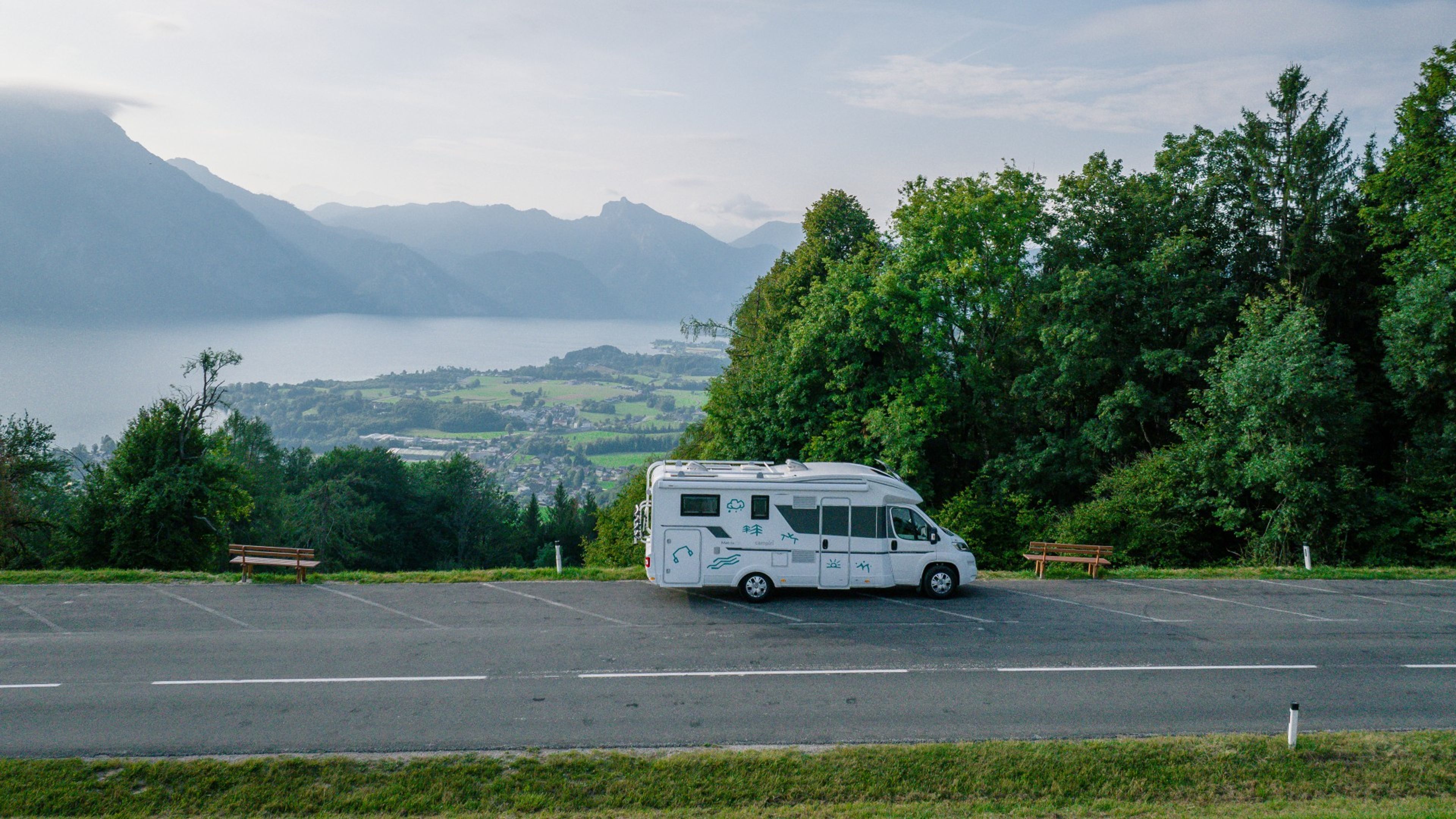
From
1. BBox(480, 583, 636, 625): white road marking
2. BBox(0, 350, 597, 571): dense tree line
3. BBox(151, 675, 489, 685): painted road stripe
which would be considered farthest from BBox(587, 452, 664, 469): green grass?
BBox(151, 675, 489, 685): painted road stripe

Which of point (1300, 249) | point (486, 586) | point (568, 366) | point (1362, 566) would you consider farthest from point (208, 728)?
point (568, 366)

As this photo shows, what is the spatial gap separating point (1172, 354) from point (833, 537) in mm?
16261

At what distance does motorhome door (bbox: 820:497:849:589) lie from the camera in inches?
694

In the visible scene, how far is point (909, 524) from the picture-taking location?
1797 centimetres

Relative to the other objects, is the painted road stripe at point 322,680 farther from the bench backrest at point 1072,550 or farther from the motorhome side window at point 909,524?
the bench backrest at point 1072,550

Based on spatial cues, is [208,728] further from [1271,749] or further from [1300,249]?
[1300,249]

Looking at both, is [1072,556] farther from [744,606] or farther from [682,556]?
[682,556]

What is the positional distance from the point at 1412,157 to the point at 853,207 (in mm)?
22556

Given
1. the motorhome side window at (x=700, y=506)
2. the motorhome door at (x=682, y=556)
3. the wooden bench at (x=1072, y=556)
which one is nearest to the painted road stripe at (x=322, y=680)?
the motorhome door at (x=682, y=556)

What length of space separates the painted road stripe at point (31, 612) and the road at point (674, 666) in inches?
2.3

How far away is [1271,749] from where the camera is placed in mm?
10945

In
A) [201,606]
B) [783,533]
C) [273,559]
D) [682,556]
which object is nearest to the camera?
[201,606]

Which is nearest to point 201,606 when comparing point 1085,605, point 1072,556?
point 1085,605

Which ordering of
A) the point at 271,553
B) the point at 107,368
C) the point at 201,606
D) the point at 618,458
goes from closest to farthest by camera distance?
the point at 201,606 < the point at 271,553 < the point at 618,458 < the point at 107,368
